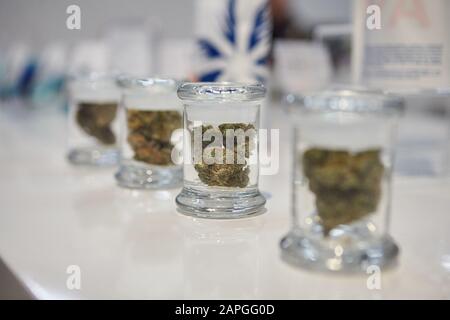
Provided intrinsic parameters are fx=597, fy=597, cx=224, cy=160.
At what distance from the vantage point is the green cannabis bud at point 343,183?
0.41 metres

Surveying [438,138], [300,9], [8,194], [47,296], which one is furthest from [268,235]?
[300,9]

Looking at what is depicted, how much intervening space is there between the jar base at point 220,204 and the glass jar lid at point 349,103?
13 cm

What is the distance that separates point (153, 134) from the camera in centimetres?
65

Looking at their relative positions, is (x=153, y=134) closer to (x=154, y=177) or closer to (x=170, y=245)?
(x=154, y=177)

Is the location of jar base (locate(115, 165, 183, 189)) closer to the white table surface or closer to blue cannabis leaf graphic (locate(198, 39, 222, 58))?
the white table surface

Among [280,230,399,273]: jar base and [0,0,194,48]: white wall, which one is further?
[0,0,194,48]: white wall

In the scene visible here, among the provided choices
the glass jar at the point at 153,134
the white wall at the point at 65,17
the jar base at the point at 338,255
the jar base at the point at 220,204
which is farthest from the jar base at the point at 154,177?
the white wall at the point at 65,17

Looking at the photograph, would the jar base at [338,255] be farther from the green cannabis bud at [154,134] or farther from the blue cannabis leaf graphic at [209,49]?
the blue cannabis leaf graphic at [209,49]

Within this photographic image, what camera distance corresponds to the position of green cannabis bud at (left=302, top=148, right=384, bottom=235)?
1.34 ft

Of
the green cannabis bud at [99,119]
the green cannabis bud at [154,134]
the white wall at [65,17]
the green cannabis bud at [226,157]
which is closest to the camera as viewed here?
the green cannabis bud at [226,157]

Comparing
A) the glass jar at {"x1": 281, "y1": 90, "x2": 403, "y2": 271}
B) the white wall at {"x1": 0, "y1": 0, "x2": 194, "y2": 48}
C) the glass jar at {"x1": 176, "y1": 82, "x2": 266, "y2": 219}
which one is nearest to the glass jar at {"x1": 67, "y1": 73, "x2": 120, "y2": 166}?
the glass jar at {"x1": 176, "y1": 82, "x2": 266, "y2": 219}

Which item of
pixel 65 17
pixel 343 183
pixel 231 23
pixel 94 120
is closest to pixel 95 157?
pixel 94 120

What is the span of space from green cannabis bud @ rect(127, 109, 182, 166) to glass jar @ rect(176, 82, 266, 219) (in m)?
0.09

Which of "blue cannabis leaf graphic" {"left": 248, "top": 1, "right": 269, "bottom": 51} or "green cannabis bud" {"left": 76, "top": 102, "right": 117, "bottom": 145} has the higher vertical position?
"blue cannabis leaf graphic" {"left": 248, "top": 1, "right": 269, "bottom": 51}
